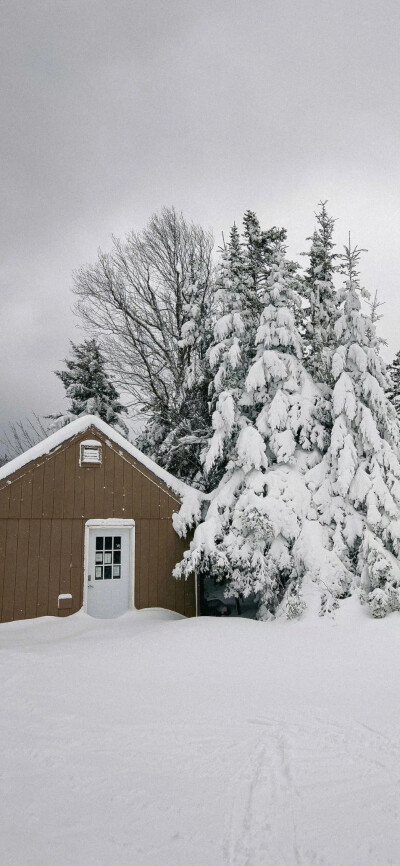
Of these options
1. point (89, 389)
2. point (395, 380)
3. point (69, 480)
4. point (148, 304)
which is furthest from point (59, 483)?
point (395, 380)

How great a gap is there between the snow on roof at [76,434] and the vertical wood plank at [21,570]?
1.23 metres

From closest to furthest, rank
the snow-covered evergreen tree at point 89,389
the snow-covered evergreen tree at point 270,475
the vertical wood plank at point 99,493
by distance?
the snow-covered evergreen tree at point 270,475 → the vertical wood plank at point 99,493 → the snow-covered evergreen tree at point 89,389

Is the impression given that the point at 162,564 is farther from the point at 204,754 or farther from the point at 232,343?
the point at 204,754

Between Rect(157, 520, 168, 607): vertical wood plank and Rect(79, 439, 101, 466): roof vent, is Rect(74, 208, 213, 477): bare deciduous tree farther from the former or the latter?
Rect(79, 439, 101, 466): roof vent

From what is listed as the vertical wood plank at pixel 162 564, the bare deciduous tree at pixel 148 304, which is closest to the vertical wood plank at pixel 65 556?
the vertical wood plank at pixel 162 564

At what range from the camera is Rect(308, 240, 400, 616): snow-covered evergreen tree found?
8852 millimetres

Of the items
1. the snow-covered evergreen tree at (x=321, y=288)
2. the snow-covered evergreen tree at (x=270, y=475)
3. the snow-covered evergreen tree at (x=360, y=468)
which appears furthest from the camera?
the snow-covered evergreen tree at (x=321, y=288)

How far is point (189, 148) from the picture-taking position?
57.6 feet

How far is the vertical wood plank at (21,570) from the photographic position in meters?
10.3

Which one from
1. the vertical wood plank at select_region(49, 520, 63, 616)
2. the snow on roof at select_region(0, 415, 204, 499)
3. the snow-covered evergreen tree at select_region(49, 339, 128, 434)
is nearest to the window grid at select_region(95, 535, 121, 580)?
the vertical wood plank at select_region(49, 520, 63, 616)

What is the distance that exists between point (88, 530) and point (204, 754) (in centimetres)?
779

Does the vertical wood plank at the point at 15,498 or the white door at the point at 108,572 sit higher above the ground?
the vertical wood plank at the point at 15,498

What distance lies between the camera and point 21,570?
10484 millimetres

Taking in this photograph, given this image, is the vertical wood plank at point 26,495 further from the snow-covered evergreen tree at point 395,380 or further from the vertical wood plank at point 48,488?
the snow-covered evergreen tree at point 395,380
